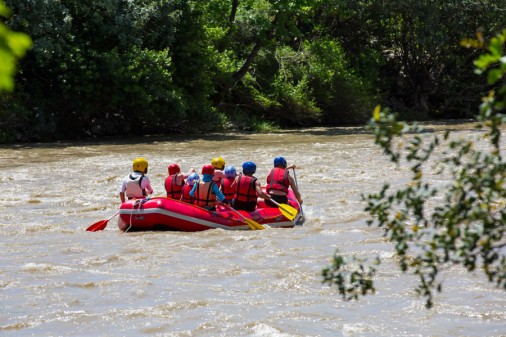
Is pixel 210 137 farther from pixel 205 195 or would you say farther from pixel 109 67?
pixel 205 195

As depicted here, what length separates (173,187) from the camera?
10.9 m

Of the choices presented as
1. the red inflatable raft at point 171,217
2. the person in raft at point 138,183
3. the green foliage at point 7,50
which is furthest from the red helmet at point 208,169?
the green foliage at point 7,50

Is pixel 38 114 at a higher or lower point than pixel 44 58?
lower

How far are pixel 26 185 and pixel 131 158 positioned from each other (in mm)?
3870

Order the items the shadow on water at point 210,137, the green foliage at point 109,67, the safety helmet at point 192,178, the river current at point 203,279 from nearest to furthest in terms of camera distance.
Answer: the river current at point 203,279
the safety helmet at point 192,178
the shadow on water at point 210,137
the green foliage at point 109,67

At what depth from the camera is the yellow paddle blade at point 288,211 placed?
10938mm

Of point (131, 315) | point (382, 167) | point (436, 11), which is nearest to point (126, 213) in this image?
point (131, 315)

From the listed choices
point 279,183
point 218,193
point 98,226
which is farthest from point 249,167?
point 98,226

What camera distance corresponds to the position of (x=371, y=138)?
2220 centimetres

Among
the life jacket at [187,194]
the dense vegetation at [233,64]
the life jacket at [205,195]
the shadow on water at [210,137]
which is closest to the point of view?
the life jacket at [205,195]

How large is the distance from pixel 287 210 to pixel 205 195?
110 centimetres

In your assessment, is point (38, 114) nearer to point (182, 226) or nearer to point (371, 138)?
point (371, 138)

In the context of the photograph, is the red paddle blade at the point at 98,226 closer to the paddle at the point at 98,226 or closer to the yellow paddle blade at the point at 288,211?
the paddle at the point at 98,226

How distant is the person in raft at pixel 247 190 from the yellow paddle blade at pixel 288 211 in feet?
0.79
